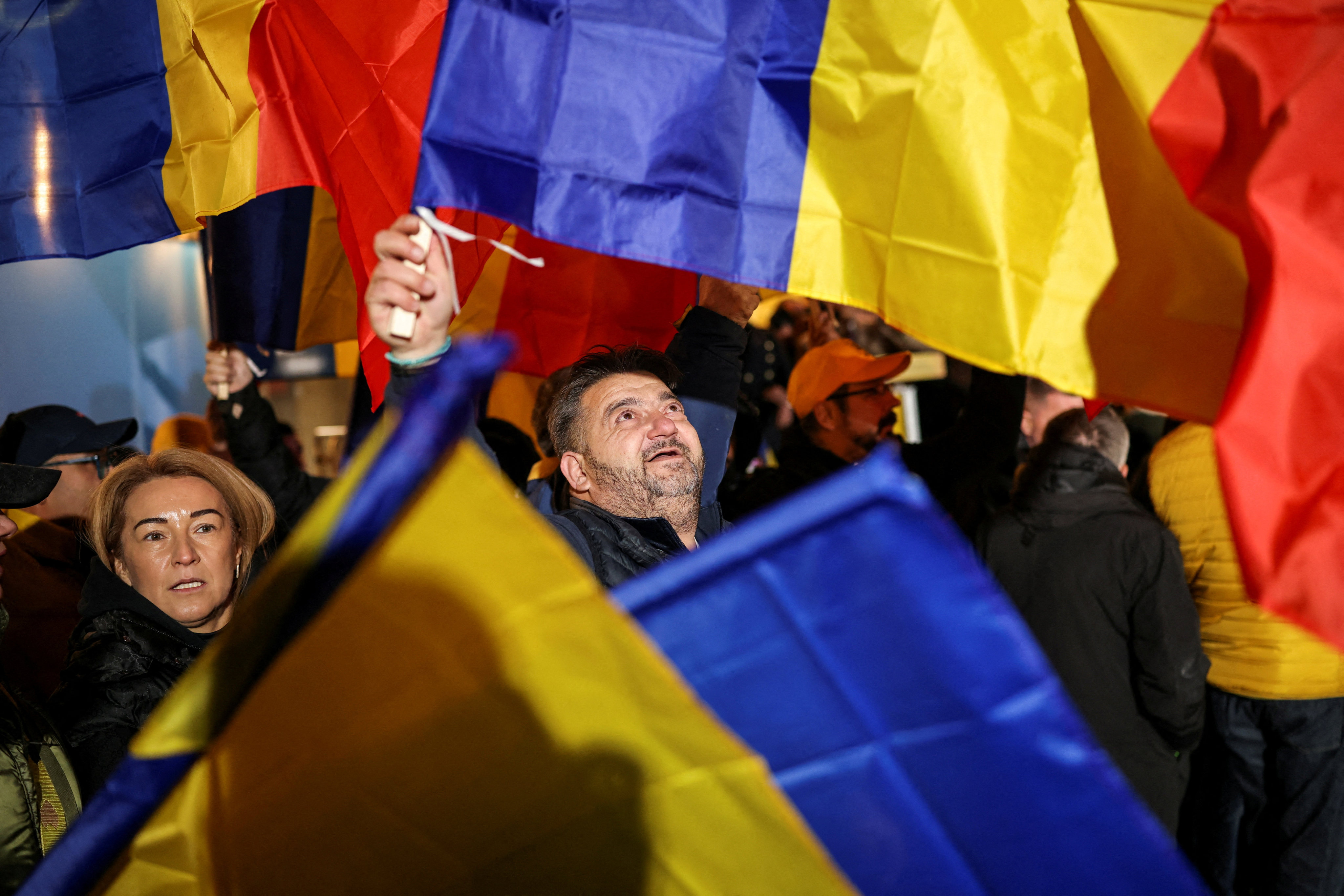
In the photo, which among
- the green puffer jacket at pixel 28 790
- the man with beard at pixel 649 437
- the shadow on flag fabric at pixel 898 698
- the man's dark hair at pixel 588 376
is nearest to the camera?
the shadow on flag fabric at pixel 898 698

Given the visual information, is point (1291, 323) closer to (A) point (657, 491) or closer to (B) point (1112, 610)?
(A) point (657, 491)

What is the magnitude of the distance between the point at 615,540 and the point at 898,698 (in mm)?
1317

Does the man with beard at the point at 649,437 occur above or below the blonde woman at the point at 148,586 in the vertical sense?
above

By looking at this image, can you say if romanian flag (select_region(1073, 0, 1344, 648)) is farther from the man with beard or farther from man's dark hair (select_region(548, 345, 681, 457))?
man's dark hair (select_region(548, 345, 681, 457))

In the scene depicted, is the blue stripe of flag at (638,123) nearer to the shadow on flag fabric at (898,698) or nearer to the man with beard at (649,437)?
the man with beard at (649,437)

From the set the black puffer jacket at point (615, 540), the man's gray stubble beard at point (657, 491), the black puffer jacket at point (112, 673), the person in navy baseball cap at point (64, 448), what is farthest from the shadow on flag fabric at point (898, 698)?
the person in navy baseball cap at point (64, 448)

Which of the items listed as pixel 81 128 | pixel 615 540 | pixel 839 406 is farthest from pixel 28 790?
pixel 839 406

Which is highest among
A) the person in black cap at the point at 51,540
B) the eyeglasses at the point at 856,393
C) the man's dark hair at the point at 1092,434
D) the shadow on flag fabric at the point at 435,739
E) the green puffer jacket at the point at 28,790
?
the shadow on flag fabric at the point at 435,739

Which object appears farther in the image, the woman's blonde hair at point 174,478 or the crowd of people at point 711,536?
the woman's blonde hair at point 174,478

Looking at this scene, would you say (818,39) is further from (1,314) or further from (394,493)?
(1,314)

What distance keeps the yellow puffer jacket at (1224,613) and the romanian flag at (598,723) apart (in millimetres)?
2815

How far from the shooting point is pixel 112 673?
2078 millimetres

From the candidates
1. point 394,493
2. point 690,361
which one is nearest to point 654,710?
point 394,493

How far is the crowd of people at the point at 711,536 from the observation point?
206cm
